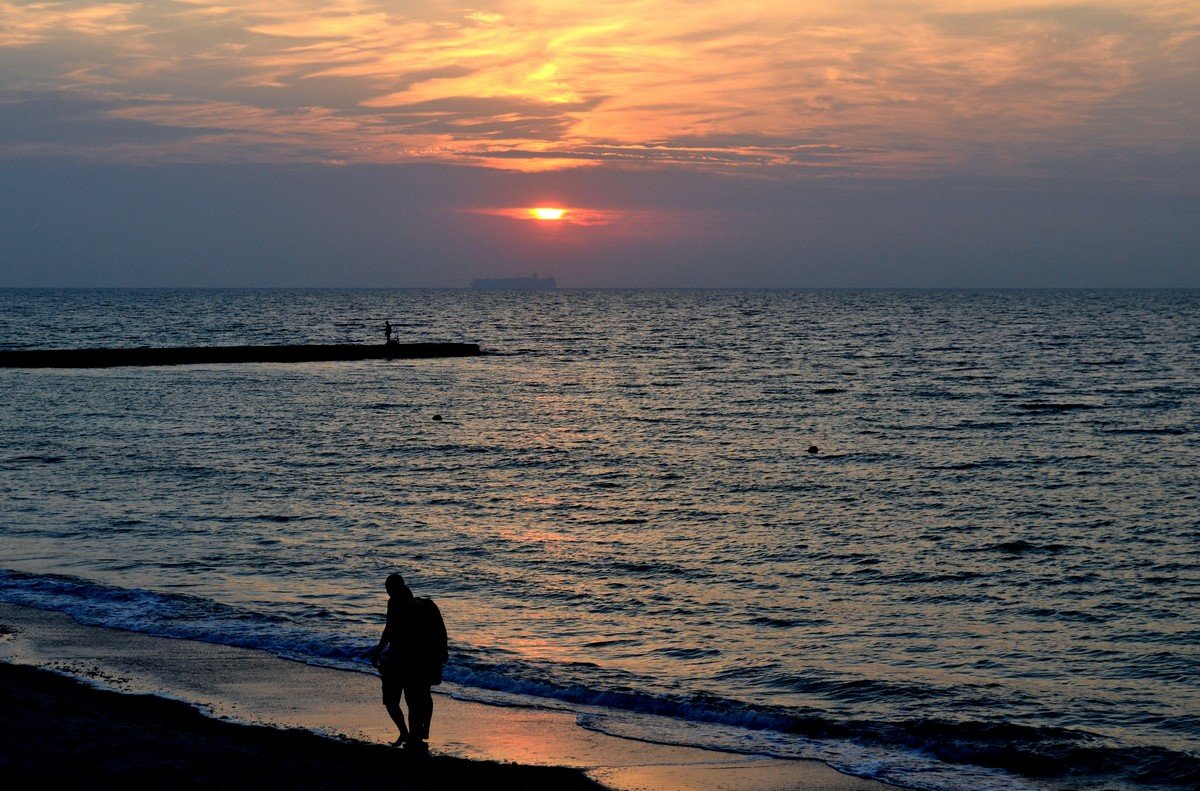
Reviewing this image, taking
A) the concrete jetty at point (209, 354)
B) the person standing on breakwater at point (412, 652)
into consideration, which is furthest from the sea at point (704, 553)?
the concrete jetty at point (209, 354)

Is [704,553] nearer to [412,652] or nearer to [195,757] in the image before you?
[412,652]

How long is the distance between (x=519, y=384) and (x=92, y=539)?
4275 centimetres

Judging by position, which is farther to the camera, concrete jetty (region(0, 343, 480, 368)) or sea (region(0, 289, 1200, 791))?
concrete jetty (region(0, 343, 480, 368))

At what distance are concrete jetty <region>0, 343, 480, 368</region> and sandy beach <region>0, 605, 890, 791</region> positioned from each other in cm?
6029

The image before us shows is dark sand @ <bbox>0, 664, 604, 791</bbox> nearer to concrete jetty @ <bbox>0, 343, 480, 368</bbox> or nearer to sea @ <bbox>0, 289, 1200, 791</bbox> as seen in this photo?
sea @ <bbox>0, 289, 1200, 791</bbox>

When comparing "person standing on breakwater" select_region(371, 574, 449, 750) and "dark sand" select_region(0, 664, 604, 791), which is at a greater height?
"person standing on breakwater" select_region(371, 574, 449, 750)

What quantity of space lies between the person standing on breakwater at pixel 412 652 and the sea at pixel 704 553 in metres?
2.47

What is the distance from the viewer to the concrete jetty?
70312 millimetres

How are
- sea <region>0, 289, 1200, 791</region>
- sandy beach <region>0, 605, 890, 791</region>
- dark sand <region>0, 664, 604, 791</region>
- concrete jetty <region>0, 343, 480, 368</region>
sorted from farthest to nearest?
concrete jetty <region>0, 343, 480, 368</region>
sea <region>0, 289, 1200, 791</region>
sandy beach <region>0, 605, 890, 791</region>
dark sand <region>0, 664, 604, 791</region>

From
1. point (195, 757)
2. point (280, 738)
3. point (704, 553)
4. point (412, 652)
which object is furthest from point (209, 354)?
point (412, 652)

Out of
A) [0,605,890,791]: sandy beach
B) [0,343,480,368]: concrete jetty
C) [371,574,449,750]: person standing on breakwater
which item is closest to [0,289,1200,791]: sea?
[0,605,890,791]: sandy beach

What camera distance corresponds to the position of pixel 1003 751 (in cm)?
1280

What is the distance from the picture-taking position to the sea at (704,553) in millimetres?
14062

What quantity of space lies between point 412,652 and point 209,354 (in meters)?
69.0
